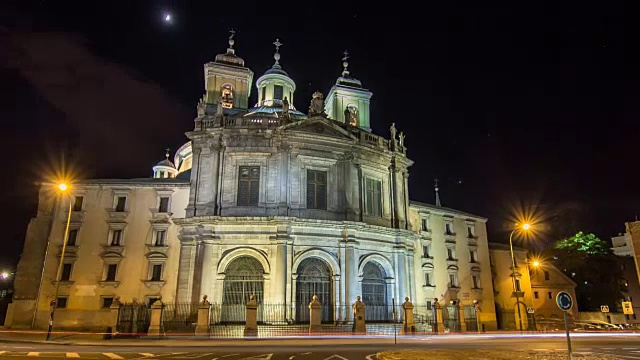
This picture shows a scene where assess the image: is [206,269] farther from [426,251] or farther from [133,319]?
[426,251]

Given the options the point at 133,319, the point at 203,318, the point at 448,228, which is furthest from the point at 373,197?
the point at 133,319

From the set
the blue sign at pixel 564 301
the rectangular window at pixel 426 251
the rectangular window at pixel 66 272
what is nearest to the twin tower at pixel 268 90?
the rectangular window at pixel 426 251

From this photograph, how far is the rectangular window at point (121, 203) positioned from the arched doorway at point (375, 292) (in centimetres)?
1860

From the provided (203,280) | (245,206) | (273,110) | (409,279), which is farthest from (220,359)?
(273,110)

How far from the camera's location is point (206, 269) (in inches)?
1133

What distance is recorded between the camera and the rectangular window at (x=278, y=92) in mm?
45000

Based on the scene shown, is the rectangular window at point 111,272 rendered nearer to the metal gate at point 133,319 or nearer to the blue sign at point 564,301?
the metal gate at point 133,319

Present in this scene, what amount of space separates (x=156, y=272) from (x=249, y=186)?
900 cm

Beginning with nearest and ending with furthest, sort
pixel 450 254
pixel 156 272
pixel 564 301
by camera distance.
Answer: pixel 564 301
pixel 156 272
pixel 450 254

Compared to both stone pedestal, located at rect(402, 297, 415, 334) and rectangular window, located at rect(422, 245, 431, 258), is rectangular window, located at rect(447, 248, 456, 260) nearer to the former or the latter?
rectangular window, located at rect(422, 245, 431, 258)

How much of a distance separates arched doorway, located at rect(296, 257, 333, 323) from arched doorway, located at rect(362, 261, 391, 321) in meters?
2.98

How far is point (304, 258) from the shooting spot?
30125 mm

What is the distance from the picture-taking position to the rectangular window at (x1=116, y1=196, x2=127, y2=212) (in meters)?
32.8

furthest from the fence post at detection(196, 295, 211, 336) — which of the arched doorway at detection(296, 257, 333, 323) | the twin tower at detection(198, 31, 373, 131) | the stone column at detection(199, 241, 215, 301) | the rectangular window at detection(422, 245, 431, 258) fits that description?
the rectangular window at detection(422, 245, 431, 258)
